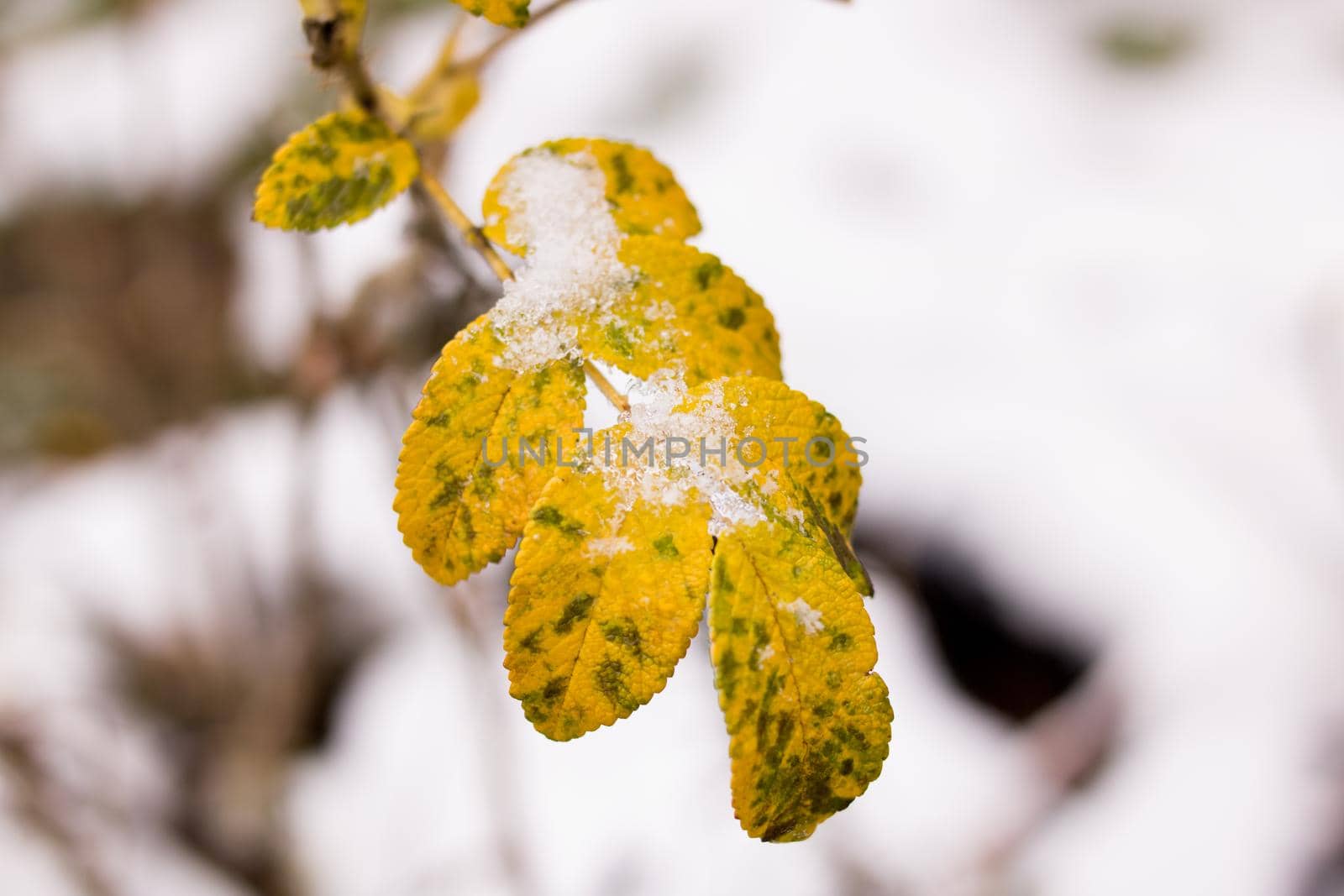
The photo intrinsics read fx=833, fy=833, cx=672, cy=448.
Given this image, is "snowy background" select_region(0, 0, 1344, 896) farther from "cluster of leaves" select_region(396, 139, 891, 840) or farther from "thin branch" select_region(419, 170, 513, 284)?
"cluster of leaves" select_region(396, 139, 891, 840)

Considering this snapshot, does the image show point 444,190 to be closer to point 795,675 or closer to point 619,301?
point 619,301

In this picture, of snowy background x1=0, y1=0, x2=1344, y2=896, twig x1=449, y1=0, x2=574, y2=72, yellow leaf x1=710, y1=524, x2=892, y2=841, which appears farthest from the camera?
snowy background x1=0, y1=0, x2=1344, y2=896

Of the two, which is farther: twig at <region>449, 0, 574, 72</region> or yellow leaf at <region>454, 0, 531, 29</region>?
twig at <region>449, 0, 574, 72</region>

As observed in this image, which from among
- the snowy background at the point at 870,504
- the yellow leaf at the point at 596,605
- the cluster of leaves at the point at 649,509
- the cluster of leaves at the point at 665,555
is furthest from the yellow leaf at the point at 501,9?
the snowy background at the point at 870,504

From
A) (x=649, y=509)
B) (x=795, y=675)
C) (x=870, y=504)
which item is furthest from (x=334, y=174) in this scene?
(x=870, y=504)

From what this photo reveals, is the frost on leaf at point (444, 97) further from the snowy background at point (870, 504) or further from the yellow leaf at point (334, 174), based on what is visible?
the snowy background at point (870, 504)

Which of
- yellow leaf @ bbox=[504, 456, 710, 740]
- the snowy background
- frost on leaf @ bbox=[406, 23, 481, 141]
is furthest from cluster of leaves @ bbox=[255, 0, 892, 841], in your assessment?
the snowy background

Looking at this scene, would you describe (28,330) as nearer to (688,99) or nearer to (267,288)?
(267,288)
